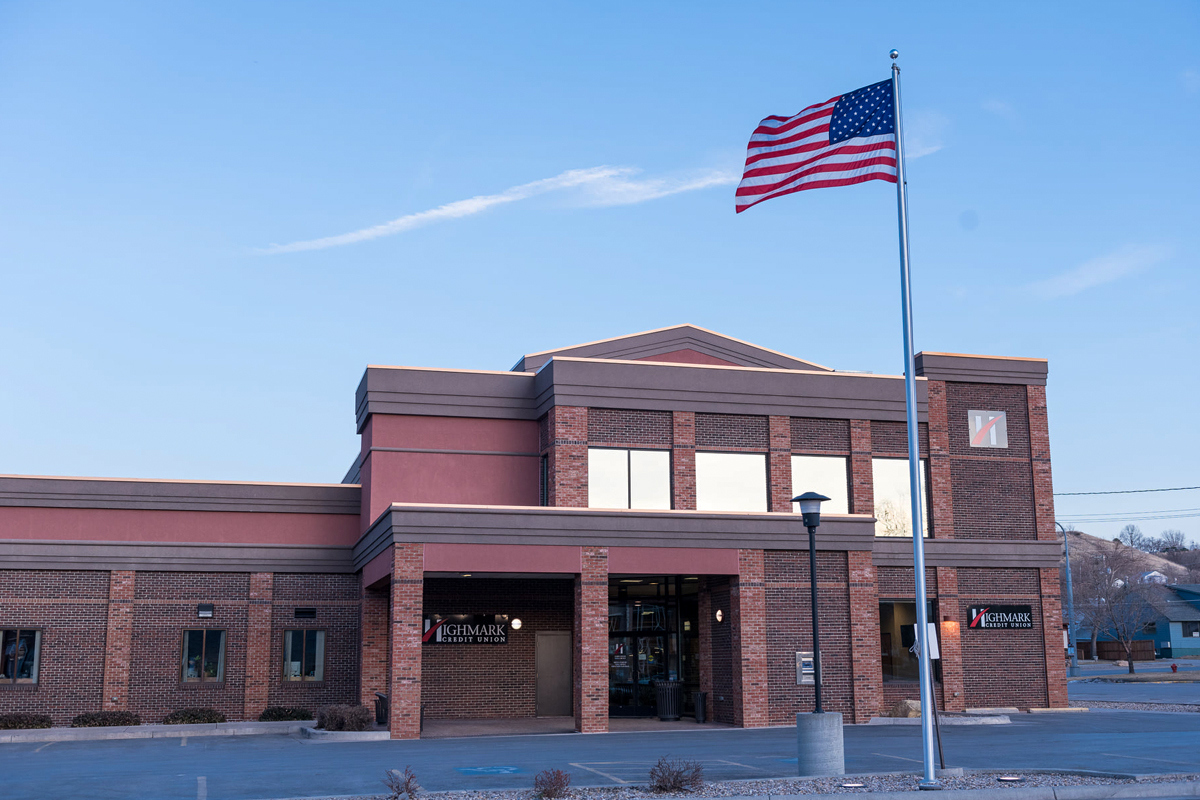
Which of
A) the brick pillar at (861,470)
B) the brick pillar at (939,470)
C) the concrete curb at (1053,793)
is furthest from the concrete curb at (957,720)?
the concrete curb at (1053,793)

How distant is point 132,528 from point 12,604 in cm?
385

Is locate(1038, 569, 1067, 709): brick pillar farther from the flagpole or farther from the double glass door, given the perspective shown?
the flagpole

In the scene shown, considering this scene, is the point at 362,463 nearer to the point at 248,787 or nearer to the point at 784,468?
the point at 784,468

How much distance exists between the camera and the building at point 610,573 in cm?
2964

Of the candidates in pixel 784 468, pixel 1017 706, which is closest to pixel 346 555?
pixel 784 468

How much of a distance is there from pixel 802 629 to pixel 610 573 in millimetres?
5331

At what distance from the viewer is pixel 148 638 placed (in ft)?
108

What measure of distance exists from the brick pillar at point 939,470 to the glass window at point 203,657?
22185 millimetres

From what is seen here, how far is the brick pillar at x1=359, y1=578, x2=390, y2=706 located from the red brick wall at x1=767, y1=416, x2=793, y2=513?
1171cm

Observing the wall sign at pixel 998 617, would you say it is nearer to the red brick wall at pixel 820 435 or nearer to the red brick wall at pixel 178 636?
the red brick wall at pixel 820 435

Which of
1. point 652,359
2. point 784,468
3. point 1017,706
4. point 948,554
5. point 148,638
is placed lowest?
point 1017,706

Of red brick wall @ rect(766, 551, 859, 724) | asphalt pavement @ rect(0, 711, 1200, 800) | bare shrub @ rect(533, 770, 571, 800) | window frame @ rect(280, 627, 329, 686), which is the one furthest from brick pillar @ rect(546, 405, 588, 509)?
bare shrub @ rect(533, 770, 571, 800)

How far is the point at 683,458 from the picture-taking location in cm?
3177

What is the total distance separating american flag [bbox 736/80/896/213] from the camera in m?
17.7
